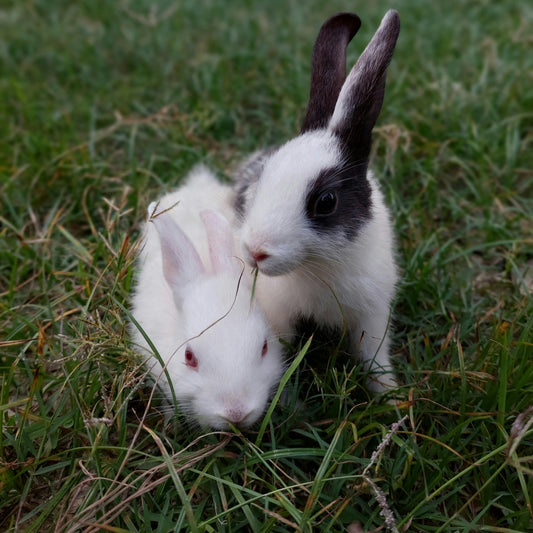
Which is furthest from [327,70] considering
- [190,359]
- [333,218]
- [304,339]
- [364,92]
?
[190,359]

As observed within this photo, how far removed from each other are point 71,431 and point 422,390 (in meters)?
1.73

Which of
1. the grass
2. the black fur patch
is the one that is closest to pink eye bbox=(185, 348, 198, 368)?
the grass

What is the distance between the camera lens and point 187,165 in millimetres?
4914

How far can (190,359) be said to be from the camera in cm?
Answer: 298

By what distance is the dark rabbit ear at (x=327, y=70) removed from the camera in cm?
329

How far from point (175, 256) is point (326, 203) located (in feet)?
2.80

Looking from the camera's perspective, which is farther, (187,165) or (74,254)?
(187,165)

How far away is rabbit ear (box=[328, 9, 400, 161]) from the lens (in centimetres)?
299

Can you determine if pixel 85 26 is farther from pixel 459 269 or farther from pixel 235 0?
pixel 459 269

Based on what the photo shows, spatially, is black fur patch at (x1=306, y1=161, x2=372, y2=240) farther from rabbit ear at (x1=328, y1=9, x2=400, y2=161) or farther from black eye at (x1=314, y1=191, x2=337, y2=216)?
rabbit ear at (x1=328, y1=9, x2=400, y2=161)

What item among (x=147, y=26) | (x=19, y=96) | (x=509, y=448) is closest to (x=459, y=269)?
(x=509, y=448)

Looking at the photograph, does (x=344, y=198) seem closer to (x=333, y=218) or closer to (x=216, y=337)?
(x=333, y=218)

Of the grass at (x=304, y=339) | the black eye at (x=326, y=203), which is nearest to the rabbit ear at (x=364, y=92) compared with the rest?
the black eye at (x=326, y=203)

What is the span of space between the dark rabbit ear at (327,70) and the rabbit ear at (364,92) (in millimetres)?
179
